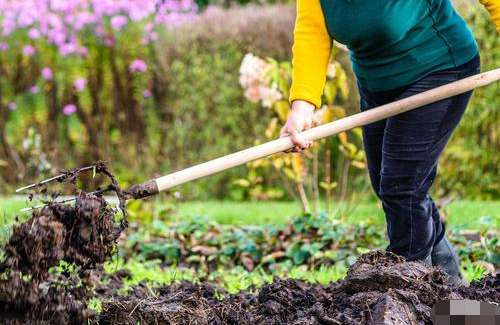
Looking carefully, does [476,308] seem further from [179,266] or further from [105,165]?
[179,266]

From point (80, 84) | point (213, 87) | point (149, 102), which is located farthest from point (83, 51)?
point (213, 87)

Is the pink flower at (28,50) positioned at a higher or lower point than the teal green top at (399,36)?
higher

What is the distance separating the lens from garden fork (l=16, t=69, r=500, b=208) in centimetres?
269

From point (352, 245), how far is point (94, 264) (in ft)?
8.05

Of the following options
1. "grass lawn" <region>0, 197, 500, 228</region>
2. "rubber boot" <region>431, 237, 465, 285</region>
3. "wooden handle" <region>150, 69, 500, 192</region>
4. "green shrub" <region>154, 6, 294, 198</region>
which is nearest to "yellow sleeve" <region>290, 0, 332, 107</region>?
"wooden handle" <region>150, 69, 500, 192</region>

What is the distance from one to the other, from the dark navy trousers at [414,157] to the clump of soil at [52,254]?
3.90 ft

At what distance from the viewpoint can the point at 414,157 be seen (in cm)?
305

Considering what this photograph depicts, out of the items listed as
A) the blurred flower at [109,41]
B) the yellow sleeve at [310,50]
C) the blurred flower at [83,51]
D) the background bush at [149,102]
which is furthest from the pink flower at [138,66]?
the yellow sleeve at [310,50]

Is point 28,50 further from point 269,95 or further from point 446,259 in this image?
point 446,259

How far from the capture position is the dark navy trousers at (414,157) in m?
3.04

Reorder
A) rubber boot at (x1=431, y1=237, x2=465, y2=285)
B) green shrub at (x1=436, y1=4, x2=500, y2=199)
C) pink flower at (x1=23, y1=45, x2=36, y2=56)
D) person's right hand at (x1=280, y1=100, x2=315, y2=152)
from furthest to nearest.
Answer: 1. pink flower at (x1=23, y1=45, x2=36, y2=56)
2. green shrub at (x1=436, y1=4, x2=500, y2=199)
3. rubber boot at (x1=431, y1=237, x2=465, y2=285)
4. person's right hand at (x1=280, y1=100, x2=315, y2=152)

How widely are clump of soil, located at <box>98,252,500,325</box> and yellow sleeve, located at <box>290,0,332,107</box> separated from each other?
72 centimetres

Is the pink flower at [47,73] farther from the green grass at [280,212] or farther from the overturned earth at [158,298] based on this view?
the overturned earth at [158,298]

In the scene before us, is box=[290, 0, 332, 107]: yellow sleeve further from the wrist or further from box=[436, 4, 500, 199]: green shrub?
box=[436, 4, 500, 199]: green shrub
